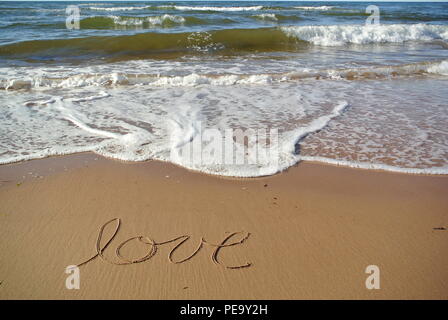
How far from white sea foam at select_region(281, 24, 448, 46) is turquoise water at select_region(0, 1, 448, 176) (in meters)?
1.26

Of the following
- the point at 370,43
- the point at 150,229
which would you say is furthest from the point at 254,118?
the point at 370,43

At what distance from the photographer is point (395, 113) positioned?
4.77 metres

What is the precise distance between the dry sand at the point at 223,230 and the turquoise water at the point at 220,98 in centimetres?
35

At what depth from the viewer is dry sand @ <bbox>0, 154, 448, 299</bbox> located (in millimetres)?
1927

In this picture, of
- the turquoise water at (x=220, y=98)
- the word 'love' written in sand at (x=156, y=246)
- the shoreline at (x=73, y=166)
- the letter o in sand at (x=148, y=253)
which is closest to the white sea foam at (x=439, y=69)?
the turquoise water at (x=220, y=98)

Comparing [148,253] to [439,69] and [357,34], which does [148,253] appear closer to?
[439,69]

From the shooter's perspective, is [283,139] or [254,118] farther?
[254,118]

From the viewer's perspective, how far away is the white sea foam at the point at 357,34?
13.4 meters

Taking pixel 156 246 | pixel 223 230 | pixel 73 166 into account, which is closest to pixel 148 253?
pixel 156 246

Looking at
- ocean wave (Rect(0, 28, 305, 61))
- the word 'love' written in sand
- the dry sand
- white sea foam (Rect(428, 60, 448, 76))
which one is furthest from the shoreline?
ocean wave (Rect(0, 28, 305, 61))

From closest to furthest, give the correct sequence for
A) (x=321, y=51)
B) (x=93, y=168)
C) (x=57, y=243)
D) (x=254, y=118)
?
(x=57, y=243)
(x=93, y=168)
(x=254, y=118)
(x=321, y=51)

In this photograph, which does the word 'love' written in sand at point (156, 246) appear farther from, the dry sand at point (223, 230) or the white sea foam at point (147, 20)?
the white sea foam at point (147, 20)
